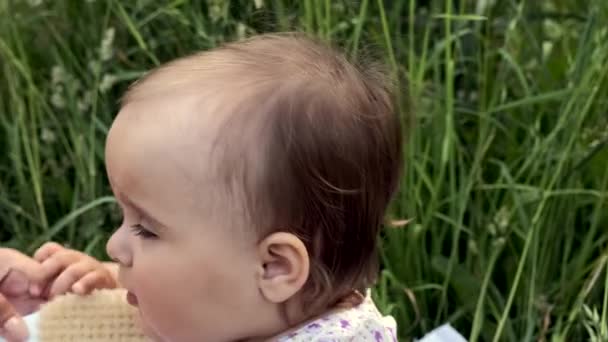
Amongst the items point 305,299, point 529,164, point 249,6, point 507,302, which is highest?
point 249,6

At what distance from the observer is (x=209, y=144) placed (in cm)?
Answer: 108

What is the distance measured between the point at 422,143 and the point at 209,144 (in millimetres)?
841

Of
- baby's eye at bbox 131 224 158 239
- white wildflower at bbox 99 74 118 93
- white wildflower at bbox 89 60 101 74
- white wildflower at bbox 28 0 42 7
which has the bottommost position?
white wildflower at bbox 99 74 118 93

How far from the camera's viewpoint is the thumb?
1263 millimetres

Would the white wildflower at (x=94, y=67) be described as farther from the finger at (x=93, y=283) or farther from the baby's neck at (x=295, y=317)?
the baby's neck at (x=295, y=317)

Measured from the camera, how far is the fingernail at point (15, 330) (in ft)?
4.14

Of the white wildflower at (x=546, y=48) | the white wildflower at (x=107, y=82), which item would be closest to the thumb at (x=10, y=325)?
the white wildflower at (x=107, y=82)

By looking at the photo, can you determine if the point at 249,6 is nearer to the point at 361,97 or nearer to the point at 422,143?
the point at 422,143

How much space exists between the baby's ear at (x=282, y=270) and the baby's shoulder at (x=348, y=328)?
5 cm

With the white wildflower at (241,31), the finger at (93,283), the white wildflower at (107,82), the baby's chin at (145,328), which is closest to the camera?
the baby's chin at (145,328)

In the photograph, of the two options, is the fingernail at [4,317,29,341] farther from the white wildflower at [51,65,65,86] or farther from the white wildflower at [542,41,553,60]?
the white wildflower at [542,41,553,60]

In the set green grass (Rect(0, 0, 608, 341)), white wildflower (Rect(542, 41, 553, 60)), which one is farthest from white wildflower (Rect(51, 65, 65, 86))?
white wildflower (Rect(542, 41, 553, 60))

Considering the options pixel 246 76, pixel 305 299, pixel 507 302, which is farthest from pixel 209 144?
pixel 507 302

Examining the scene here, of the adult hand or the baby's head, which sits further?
the adult hand
